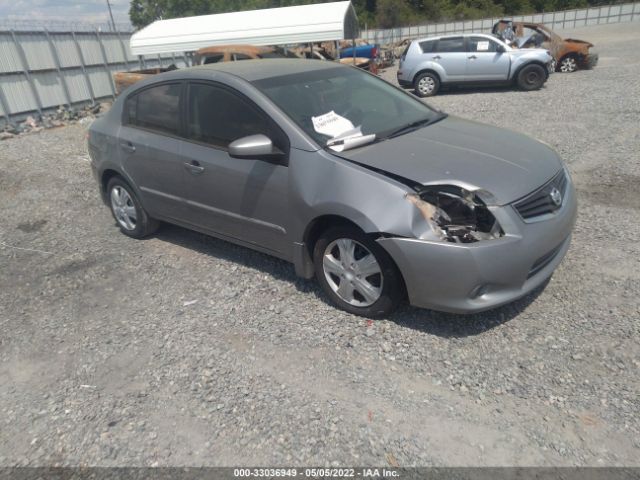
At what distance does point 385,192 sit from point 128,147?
2.80 m

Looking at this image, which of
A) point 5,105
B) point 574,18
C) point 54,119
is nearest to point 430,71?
point 54,119

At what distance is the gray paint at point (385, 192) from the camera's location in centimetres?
290

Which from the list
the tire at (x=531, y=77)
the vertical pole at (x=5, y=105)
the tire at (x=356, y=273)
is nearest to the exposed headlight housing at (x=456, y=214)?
the tire at (x=356, y=273)

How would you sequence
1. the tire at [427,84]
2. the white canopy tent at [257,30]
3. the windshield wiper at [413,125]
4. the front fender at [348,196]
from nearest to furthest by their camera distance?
the front fender at [348,196] → the windshield wiper at [413,125] → the tire at [427,84] → the white canopy tent at [257,30]

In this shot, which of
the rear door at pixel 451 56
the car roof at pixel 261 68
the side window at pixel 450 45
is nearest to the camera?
the car roof at pixel 261 68

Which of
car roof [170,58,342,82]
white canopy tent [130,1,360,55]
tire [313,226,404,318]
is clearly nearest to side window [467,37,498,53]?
white canopy tent [130,1,360,55]

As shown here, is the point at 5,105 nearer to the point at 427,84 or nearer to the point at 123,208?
the point at 123,208

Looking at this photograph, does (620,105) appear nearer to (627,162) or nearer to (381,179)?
(627,162)

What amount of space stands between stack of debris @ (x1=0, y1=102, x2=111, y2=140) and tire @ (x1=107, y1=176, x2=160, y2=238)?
8134 mm

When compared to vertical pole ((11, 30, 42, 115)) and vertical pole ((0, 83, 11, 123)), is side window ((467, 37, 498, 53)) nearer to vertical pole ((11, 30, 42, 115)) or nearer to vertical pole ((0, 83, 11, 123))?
vertical pole ((11, 30, 42, 115))

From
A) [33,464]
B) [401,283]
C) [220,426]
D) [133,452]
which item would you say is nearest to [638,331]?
[401,283]

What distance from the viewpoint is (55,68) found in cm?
1329

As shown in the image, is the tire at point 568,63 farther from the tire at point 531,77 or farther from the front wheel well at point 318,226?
the front wheel well at point 318,226

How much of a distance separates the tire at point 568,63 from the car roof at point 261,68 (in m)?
13.5
